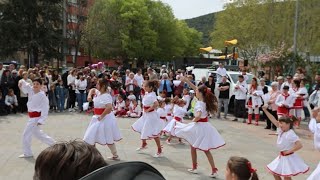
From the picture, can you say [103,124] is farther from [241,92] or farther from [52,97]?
[52,97]

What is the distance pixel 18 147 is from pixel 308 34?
31871mm

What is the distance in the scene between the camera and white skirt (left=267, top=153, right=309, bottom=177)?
6535 mm

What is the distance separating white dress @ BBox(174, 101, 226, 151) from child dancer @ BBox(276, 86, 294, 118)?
5888 mm

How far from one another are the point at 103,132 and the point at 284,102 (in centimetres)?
695

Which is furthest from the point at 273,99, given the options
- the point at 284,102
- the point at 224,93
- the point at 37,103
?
the point at 37,103

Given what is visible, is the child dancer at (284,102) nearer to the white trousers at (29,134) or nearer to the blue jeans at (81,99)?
the white trousers at (29,134)

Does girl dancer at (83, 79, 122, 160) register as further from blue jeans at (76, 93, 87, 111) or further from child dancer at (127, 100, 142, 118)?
blue jeans at (76, 93, 87, 111)

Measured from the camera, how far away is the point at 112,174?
4.42 ft

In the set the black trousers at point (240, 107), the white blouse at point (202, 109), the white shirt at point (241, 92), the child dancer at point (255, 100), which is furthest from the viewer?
the black trousers at point (240, 107)

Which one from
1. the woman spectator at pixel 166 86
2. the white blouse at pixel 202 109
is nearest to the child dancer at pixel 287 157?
the white blouse at pixel 202 109

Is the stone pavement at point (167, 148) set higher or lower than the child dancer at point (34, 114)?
lower

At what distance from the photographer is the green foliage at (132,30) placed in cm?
4691

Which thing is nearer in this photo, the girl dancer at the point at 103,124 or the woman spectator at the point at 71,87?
the girl dancer at the point at 103,124

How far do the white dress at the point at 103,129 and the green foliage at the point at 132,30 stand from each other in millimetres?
37868
